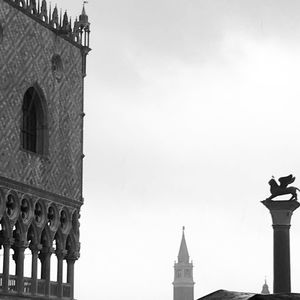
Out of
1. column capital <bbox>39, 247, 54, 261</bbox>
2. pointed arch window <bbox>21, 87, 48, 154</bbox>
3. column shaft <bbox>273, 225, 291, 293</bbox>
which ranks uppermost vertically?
pointed arch window <bbox>21, 87, 48, 154</bbox>

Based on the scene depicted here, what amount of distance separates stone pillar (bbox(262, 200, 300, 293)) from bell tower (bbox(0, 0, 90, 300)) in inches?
585

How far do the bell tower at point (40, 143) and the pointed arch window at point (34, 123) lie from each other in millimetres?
32

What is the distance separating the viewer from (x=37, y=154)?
33531 mm

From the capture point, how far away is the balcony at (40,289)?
104 feet

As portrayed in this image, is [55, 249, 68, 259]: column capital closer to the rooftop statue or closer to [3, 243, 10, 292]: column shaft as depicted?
[3, 243, 10, 292]: column shaft

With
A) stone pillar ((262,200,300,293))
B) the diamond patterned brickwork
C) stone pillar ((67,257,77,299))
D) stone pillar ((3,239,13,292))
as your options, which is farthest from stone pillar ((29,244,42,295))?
stone pillar ((262,200,300,293))

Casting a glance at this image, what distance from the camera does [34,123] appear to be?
34219mm

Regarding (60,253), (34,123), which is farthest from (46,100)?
(60,253)

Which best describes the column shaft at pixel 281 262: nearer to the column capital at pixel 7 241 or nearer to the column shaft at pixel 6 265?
the column shaft at pixel 6 265

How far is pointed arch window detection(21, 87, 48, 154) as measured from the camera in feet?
111

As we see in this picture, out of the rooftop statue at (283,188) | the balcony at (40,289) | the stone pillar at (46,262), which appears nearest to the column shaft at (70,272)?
the balcony at (40,289)

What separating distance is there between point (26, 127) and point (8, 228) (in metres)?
3.81

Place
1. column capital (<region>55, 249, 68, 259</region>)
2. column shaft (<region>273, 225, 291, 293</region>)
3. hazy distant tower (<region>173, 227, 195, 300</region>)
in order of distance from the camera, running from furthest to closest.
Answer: hazy distant tower (<region>173, 227, 195, 300</region>), column capital (<region>55, 249, 68, 259</region>), column shaft (<region>273, 225, 291, 293</region>)

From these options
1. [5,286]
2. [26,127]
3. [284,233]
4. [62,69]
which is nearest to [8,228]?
[5,286]
